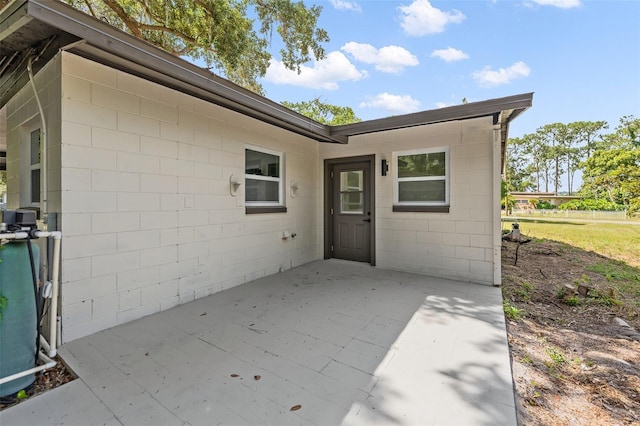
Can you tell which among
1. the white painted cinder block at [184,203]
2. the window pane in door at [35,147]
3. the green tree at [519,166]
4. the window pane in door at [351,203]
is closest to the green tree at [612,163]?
the green tree at [519,166]

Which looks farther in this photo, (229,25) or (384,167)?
(229,25)

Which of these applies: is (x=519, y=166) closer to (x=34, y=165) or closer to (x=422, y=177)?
(x=422, y=177)

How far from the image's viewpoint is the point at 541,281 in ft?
15.3

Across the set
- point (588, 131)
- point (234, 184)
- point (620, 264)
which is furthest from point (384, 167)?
point (588, 131)

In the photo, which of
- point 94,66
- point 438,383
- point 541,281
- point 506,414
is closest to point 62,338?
point 94,66

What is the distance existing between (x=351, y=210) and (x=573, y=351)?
393cm

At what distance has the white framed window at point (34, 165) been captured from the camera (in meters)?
3.28

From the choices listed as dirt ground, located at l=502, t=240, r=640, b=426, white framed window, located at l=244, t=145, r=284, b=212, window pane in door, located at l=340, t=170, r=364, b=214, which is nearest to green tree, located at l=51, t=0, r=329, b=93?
white framed window, located at l=244, t=145, r=284, b=212

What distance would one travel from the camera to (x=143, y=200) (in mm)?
3057

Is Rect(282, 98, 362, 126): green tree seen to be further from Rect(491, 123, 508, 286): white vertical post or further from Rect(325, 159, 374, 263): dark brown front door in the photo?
Rect(491, 123, 508, 286): white vertical post

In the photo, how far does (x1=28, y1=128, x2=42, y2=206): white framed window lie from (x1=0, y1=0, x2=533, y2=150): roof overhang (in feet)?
1.79

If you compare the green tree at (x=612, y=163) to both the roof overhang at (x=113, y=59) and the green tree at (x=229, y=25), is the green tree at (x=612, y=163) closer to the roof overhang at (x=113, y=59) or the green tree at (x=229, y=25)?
the roof overhang at (x=113, y=59)

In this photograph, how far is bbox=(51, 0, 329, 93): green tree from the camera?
6.30 metres

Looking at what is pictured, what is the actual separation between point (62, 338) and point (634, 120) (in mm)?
48424
